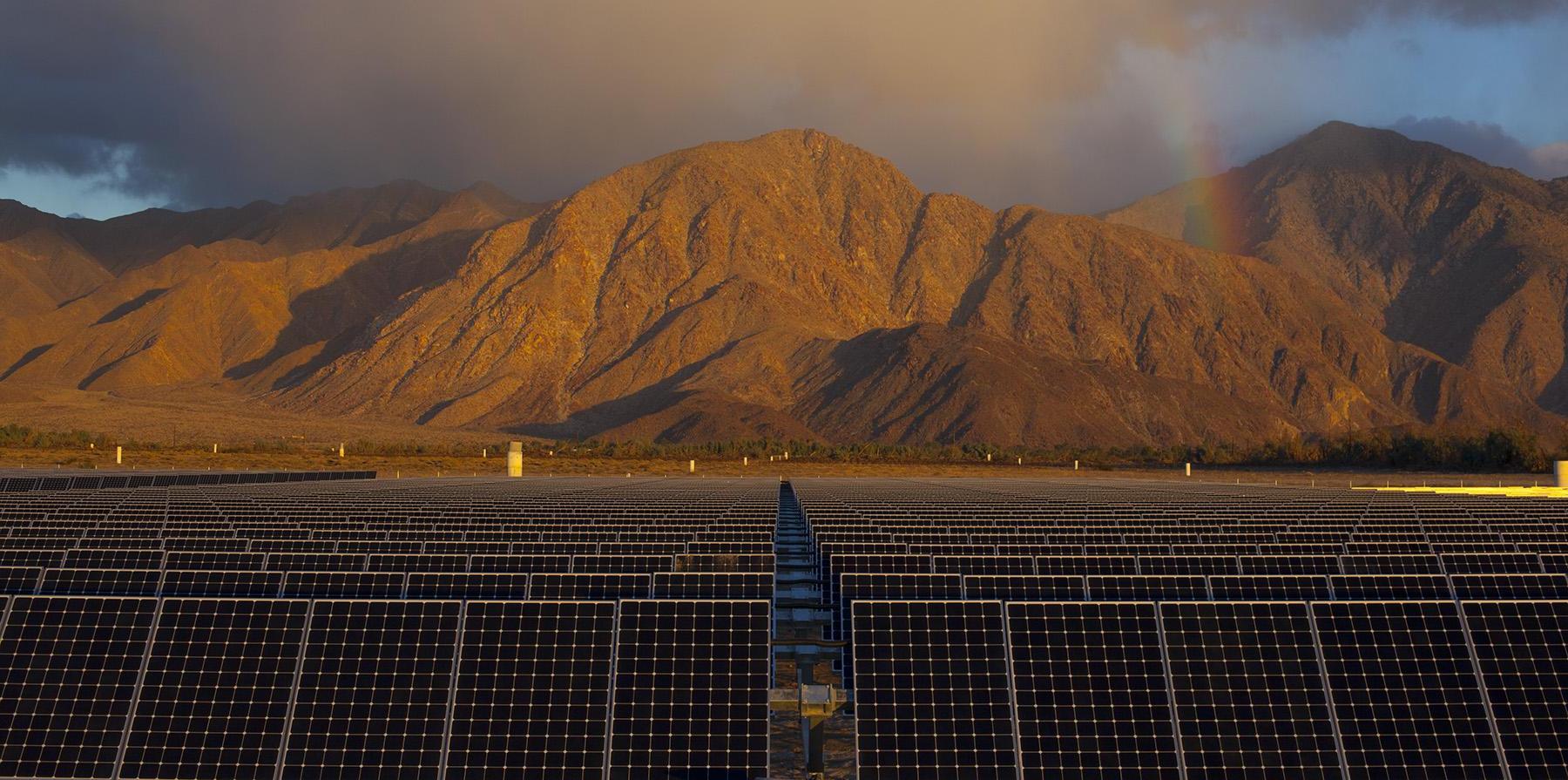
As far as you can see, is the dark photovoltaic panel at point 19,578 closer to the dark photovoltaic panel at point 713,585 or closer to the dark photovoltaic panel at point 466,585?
the dark photovoltaic panel at point 466,585

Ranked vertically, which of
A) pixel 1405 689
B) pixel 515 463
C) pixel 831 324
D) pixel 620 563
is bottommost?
pixel 1405 689

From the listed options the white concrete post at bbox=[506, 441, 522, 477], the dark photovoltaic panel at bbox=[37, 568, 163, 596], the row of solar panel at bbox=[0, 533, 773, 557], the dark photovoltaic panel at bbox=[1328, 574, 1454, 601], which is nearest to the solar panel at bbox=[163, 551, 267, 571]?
the row of solar panel at bbox=[0, 533, 773, 557]

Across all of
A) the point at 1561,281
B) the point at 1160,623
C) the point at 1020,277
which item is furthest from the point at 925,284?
the point at 1160,623

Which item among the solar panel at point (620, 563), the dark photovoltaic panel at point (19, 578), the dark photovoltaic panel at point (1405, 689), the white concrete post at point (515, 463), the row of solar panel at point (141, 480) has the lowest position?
the dark photovoltaic panel at point (1405, 689)

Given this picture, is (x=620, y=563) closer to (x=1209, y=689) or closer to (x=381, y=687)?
(x=381, y=687)

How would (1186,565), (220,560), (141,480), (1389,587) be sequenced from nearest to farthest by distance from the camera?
(1389,587) → (220,560) → (1186,565) → (141,480)

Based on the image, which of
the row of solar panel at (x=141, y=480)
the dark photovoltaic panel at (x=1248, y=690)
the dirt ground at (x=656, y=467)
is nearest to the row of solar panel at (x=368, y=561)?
the dark photovoltaic panel at (x=1248, y=690)

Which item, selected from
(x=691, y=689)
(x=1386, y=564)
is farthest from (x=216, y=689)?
(x=1386, y=564)
